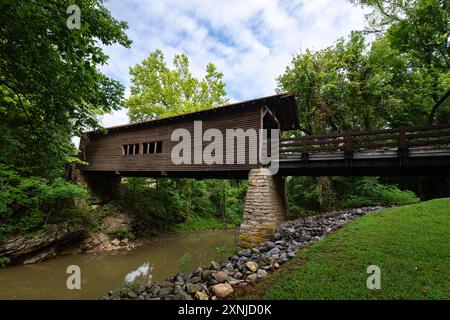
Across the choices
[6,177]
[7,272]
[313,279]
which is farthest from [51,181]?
[313,279]

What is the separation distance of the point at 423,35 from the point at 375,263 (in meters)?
17.8

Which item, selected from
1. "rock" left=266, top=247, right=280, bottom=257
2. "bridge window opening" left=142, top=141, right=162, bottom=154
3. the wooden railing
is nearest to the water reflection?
"rock" left=266, top=247, right=280, bottom=257

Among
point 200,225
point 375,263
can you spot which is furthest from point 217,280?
point 200,225

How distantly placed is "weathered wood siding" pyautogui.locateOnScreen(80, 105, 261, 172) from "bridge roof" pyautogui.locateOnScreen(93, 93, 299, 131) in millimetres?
159

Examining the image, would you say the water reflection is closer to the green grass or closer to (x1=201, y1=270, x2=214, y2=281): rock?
(x1=201, y1=270, x2=214, y2=281): rock

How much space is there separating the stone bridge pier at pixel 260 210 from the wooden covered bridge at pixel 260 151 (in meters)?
0.04

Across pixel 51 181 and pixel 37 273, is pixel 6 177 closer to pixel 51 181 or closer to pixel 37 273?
pixel 51 181

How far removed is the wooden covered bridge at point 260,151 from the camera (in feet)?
25.5

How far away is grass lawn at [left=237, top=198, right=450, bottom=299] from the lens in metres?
3.76

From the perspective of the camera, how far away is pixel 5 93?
17.7 feet

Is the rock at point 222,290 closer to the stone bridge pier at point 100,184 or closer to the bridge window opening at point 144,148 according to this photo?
the bridge window opening at point 144,148

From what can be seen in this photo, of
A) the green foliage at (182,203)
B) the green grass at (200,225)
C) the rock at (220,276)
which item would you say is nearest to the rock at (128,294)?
the rock at (220,276)

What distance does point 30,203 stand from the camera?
31.1 feet

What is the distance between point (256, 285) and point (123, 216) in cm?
1242
